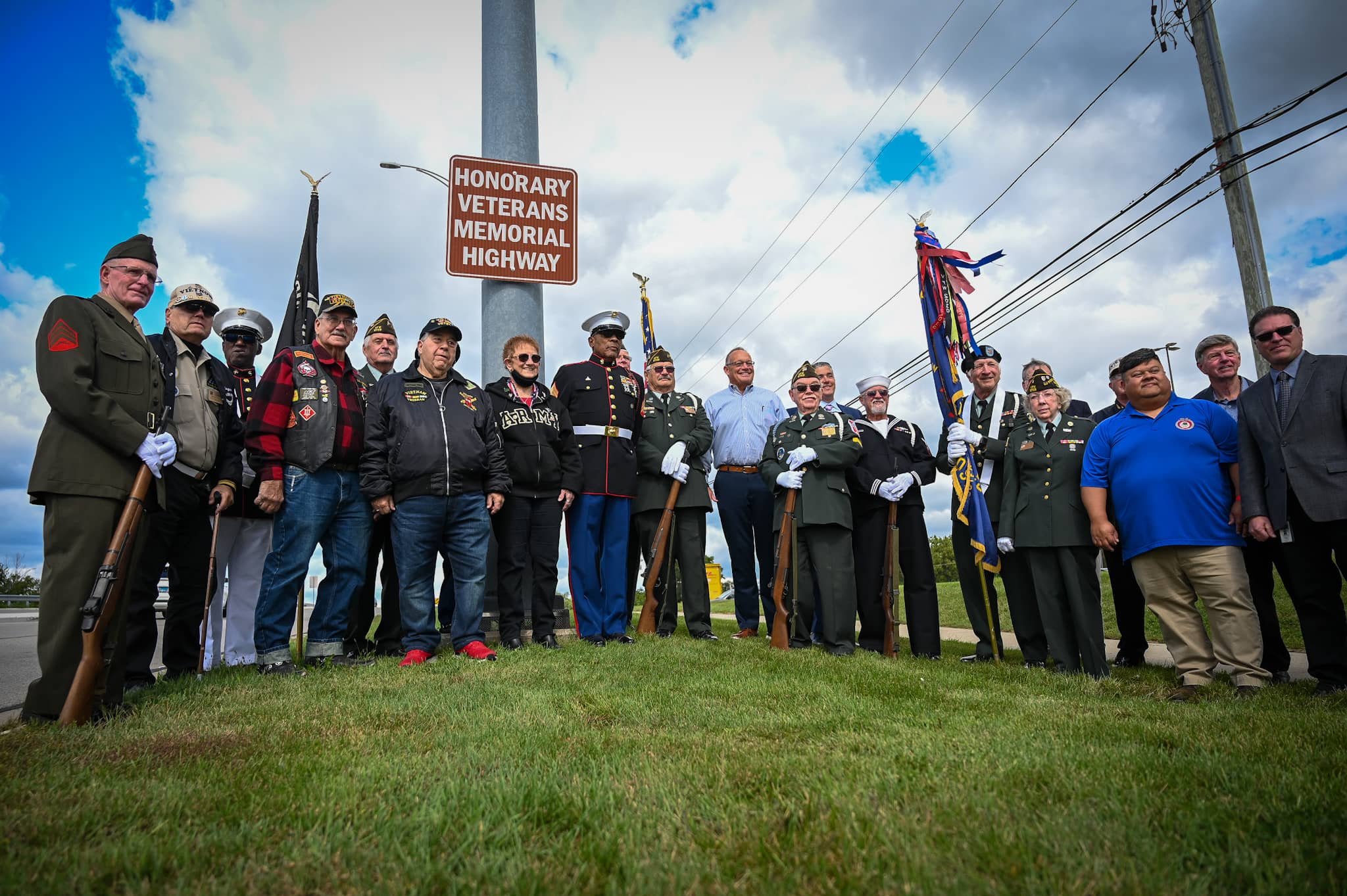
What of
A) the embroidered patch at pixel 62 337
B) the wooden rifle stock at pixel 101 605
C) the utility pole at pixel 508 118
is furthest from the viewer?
the utility pole at pixel 508 118

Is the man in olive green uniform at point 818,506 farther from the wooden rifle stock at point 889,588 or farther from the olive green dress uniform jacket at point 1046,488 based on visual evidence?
the olive green dress uniform jacket at point 1046,488

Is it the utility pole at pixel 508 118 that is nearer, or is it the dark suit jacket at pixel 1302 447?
the dark suit jacket at pixel 1302 447

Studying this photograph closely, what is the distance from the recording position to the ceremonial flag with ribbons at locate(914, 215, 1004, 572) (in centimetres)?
597

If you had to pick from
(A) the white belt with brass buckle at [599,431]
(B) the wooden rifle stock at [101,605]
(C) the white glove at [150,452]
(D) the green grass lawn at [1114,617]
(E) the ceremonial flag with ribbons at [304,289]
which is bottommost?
(D) the green grass lawn at [1114,617]

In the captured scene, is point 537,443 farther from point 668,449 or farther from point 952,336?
point 952,336

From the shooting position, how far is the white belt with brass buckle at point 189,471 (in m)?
4.26

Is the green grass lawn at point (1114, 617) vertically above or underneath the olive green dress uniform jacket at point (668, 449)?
underneath

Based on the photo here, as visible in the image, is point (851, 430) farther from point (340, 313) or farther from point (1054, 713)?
point (340, 313)

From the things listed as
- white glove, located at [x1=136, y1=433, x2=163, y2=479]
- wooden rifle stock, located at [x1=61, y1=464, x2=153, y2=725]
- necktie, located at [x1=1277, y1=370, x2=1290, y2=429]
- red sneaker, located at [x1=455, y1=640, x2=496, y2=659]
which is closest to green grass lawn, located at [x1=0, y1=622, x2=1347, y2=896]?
wooden rifle stock, located at [x1=61, y1=464, x2=153, y2=725]

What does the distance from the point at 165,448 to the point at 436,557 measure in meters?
2.03

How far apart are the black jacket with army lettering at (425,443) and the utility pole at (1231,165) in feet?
28.4

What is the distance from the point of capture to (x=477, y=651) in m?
5.02

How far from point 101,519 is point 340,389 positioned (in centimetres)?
188

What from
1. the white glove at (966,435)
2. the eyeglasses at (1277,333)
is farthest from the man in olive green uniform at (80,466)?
the eyeglasses at (1277,333)
